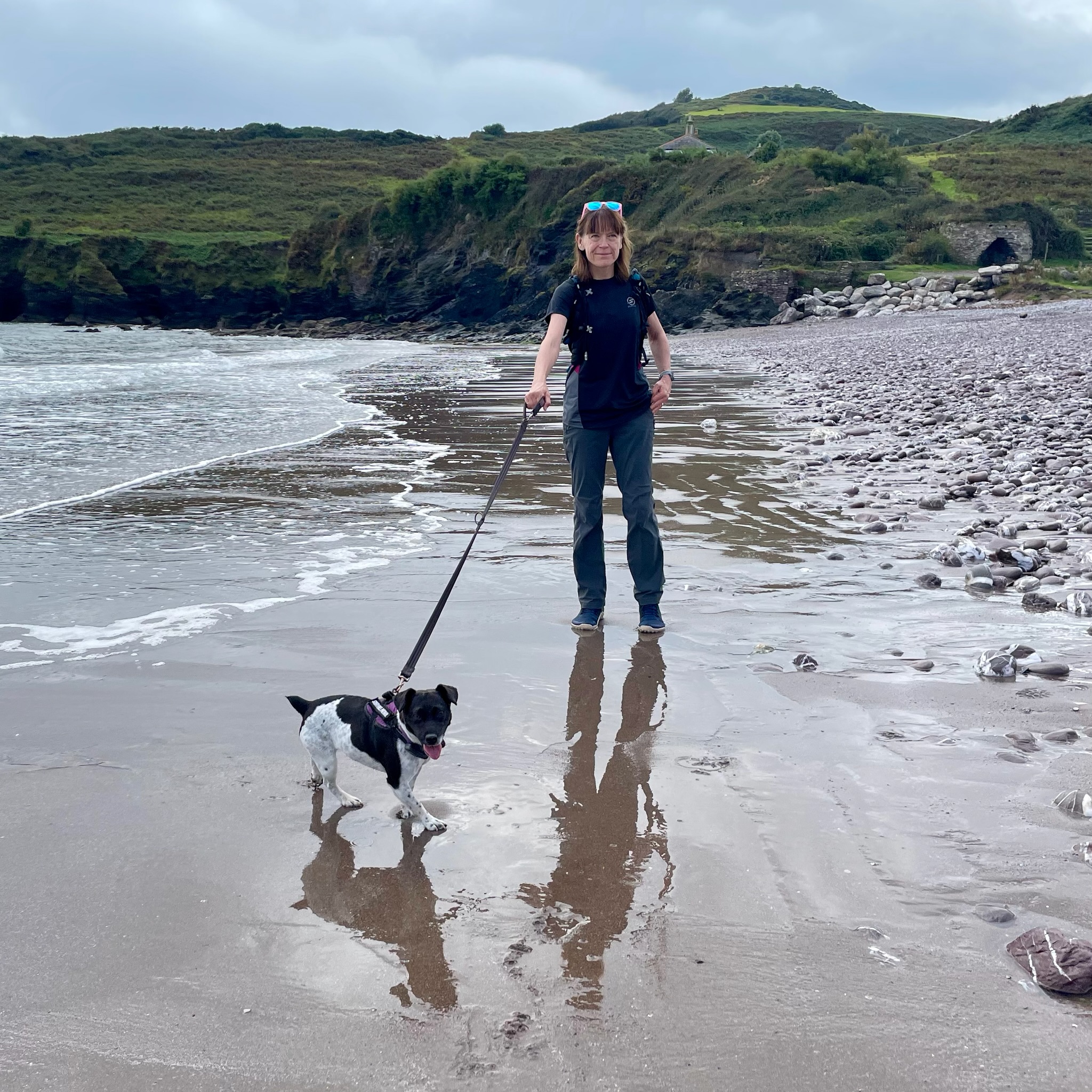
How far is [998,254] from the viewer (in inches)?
2093

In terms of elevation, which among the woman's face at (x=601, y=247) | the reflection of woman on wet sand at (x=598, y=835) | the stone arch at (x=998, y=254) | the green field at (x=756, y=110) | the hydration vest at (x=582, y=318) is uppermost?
the green field at (x=756, y=110)

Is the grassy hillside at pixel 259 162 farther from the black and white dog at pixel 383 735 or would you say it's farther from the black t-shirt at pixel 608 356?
the black and white dog at pixel 383 735

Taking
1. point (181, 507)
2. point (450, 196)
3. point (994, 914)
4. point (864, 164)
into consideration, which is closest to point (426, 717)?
point (994, 914)

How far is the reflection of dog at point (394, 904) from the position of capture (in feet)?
7.56

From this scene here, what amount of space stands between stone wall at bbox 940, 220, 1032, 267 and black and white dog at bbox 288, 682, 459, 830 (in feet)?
186

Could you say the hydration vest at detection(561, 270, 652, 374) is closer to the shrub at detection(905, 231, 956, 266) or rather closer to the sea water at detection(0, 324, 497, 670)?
the sea water at detection(0, 324, 497, 670)

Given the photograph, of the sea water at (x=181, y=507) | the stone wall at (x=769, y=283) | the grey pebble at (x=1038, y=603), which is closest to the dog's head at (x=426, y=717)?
the sea water at (x=181, y=507)

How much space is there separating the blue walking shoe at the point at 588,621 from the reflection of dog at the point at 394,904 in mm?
2031

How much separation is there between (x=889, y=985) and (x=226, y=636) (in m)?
3.57

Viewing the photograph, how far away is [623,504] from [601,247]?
127 centimetres

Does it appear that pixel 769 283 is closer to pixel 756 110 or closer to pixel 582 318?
pixel 582 318

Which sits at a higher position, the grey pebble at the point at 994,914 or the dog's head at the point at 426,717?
the dog's head at the point at 426,717

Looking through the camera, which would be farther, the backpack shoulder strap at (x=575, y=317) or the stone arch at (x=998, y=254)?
the stone arch at (x=998, y=254)

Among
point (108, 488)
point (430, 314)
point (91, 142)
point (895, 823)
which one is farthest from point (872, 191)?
point (91, 142)
